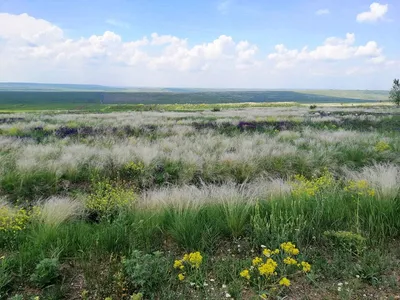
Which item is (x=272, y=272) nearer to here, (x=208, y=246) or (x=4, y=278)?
(x=208, y=246)

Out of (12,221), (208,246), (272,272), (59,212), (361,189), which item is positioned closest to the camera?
(272,272)

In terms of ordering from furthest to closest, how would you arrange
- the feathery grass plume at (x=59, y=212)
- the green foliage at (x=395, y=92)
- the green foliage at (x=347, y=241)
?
the green foliage at (x=395, y=92), the feathery grass plume at (x=59, y=212), the green foliage at (x=347, y=241)

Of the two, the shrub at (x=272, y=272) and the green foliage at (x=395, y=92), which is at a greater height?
the green foliage at (x=395, y=92)

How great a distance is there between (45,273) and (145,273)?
102 centimetres

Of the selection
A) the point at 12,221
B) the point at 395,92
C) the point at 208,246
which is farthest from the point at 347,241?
the point at 395,92

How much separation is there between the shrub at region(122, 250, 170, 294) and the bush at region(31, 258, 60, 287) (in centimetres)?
70

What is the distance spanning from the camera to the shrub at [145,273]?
288 centimetres

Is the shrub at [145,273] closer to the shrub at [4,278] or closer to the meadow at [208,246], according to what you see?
the meadow at [208,246]

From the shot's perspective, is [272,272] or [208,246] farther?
[208,246]

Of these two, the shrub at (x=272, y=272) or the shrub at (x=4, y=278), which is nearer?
the shrub at (x=272, y=272)

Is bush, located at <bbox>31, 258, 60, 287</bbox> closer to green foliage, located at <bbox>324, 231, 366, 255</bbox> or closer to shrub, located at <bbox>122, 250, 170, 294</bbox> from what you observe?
shrub, located at <bbox>122, 250, 170, 294</bbox>

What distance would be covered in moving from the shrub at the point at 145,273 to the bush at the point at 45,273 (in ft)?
2.29

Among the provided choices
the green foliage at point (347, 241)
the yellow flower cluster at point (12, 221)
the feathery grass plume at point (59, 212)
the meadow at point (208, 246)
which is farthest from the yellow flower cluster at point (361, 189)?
the yellow flower cluster at point (12, 221)

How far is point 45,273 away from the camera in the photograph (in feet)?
9.82
